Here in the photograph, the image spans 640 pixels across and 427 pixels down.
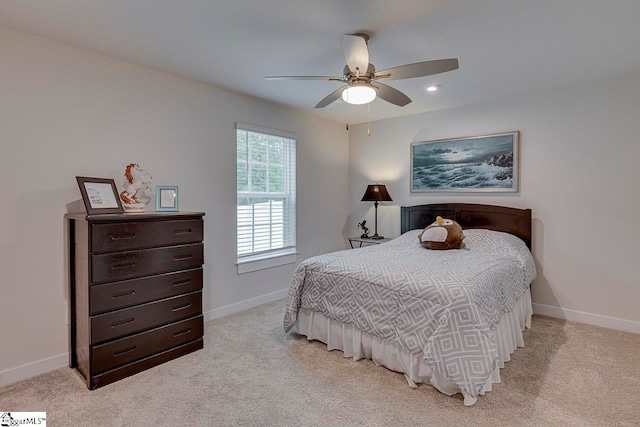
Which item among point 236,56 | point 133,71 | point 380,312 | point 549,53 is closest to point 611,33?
point 549,53

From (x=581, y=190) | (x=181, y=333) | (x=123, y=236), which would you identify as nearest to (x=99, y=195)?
(x=123, y=236)

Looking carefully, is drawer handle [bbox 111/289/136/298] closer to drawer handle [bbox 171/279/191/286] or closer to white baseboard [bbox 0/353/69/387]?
drawer handle [bbox 171/279/191/286]

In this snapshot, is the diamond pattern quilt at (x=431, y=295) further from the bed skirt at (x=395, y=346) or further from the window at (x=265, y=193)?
the window at (x=265, y=193)

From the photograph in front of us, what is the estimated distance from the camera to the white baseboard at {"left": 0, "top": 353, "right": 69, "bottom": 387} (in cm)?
231

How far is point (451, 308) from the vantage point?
2.12 meters

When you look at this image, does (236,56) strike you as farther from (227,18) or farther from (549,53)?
(549,53)

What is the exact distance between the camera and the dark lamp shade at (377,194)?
464cm

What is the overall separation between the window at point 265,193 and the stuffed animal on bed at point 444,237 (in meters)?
1.78

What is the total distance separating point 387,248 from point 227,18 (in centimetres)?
249

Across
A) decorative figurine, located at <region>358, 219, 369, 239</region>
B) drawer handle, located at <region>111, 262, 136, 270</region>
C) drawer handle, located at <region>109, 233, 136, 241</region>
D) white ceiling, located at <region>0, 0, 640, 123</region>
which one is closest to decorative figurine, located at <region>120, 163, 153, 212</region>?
drawer handle, located at <region>109, 233, 136, 241</region>

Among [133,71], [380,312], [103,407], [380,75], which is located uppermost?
[133,71]

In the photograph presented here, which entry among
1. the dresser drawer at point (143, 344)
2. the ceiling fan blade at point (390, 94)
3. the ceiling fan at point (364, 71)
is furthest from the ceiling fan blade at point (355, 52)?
the dresser drawer at point (143, 344)

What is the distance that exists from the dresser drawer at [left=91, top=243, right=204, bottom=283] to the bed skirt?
1074mm

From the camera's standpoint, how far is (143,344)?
98.1 inches
